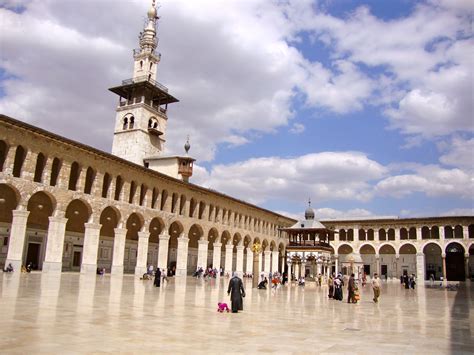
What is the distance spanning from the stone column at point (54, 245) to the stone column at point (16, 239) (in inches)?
73.0

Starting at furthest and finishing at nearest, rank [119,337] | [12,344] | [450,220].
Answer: [450,220] < [119,337] < [12,344]

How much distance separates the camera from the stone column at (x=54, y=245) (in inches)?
969

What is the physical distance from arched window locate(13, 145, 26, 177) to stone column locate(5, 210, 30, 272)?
2.49 meters

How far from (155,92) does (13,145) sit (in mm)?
26514

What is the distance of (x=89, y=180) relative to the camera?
27.7m

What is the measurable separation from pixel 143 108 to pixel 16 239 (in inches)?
1018

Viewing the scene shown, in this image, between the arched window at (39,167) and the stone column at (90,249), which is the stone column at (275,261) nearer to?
the stone column at (90,249)

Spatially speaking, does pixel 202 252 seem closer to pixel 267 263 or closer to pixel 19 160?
pixel 267 263

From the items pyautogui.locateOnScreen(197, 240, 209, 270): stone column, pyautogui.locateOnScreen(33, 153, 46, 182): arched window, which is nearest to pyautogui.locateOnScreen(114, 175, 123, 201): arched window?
pyautogui.locateOnScreen(33, 153, 46, 182): arched window

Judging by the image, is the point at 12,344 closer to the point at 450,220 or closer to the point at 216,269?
the point at 216,269

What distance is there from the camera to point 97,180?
2750 centimetres

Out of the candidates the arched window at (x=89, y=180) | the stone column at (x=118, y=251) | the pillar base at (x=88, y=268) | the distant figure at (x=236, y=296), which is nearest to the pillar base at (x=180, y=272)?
the stone column at (x=118, y=251)

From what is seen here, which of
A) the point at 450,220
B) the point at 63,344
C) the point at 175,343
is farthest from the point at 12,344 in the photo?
the point at 450,220

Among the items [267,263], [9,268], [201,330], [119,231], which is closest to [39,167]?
[9,268]
